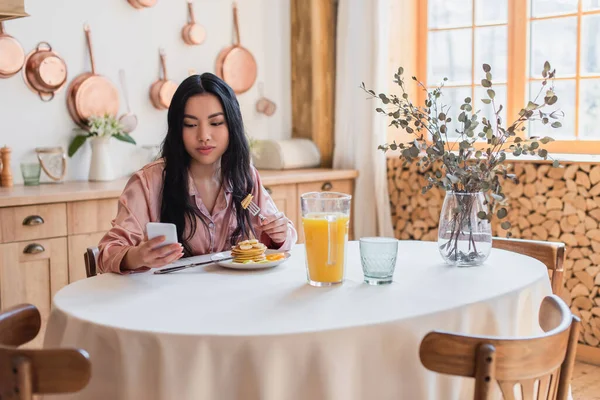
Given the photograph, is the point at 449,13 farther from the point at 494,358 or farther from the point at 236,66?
the point at 494,358

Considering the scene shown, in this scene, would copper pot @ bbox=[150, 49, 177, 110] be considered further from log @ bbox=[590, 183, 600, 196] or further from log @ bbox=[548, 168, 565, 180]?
log @ bbox=[590, 183, 600, 196]

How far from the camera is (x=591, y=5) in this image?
12.1 feet

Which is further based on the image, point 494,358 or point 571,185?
point 571,185

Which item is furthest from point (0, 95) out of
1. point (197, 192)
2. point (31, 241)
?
point (197, 192)

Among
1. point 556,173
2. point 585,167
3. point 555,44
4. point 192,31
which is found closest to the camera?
point 585,167

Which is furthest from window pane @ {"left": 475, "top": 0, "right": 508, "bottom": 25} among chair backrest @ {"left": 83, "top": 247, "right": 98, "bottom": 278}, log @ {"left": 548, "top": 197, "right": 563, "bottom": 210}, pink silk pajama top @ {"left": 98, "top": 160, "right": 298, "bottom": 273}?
chair backrest @ {"left": 83, "top": 247, "right": 98, "bottom": 278}

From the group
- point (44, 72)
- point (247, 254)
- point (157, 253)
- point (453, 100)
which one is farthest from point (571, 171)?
point (44, 72)

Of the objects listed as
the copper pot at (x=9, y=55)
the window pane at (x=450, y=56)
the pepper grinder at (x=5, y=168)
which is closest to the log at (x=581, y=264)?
the window pane at (x=450, y=56)

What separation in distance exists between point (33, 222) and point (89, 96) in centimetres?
94

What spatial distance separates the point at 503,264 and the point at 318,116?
2592mm

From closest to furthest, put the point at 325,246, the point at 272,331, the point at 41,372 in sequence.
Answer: the point at 41,372
the point at 272,331
the point at 325,246

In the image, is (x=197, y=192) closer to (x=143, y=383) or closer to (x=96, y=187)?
(x=143, y=383)

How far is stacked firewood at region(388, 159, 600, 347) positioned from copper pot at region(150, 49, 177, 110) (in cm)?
179

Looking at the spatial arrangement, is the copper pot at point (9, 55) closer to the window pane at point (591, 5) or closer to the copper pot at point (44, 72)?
the copper pot at point (44, 72)
